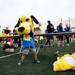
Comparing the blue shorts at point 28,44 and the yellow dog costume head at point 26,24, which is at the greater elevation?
the yellow dog costume head at point 26,24

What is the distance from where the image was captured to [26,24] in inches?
395

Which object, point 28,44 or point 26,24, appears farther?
point 28,44

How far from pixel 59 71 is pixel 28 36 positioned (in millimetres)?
2254

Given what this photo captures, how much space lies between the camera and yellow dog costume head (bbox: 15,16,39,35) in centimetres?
982

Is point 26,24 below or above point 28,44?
above

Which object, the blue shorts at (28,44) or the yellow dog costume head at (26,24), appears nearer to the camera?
the yellow dog costume head at (26,24)

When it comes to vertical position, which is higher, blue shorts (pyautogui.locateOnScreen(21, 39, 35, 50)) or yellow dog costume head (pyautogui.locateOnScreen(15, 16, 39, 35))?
yellow dog costume head (pyautogui.locateOnScreen(15, 16, 39, 35))

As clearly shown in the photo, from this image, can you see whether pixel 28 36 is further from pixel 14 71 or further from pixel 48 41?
pixel 48 41

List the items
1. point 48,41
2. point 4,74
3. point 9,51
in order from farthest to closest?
point 48,41 < point 9,51 < point 4,74

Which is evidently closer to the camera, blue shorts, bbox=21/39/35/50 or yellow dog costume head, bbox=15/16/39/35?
yellow dog costume head, bbox=15/16/39/35

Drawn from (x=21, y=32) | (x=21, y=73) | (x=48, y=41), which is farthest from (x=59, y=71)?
(x=48, y=41)

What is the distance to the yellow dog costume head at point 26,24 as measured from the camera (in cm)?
982

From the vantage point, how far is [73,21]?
→ 70.1m

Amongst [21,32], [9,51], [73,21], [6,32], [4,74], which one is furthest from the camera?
[73,21]
